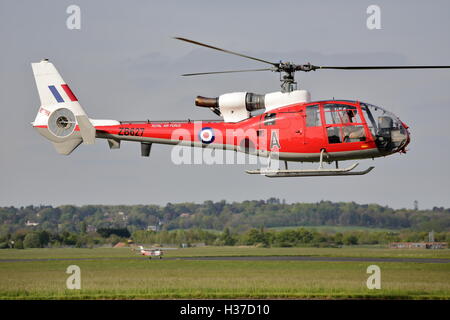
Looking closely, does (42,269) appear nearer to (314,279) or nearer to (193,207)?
(314,279)

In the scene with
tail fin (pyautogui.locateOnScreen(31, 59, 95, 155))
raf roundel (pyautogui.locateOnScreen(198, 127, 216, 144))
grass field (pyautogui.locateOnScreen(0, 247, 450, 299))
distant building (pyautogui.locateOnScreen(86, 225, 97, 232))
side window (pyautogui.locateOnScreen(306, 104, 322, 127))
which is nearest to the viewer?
side window (pyautogui.locateOnScreen(306, 104, 322, 127))

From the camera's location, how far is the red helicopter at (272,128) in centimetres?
2372

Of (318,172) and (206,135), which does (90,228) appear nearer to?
(206,135)

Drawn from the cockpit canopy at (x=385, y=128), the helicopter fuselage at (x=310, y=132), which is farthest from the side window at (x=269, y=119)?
the cockpit canopy at (x=385, y=128)

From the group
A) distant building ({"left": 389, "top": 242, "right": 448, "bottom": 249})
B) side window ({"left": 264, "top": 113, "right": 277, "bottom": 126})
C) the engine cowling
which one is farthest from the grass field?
distant building ({"left": 389, "top": 242, "right": 448, "bottom": 249})

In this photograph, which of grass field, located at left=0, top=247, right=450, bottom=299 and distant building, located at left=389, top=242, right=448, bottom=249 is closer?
grass field, located at left=0, top=247, right=450, bottom=299

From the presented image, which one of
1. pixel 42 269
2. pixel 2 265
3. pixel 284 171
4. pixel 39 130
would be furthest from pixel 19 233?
pixel 284 171

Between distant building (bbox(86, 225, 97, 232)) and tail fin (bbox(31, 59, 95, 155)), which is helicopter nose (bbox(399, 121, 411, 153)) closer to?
tail fin (bbox(31, 59, 95, 155))

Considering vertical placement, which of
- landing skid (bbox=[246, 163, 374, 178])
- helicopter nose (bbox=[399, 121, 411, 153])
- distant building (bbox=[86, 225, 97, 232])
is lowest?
distant building (bbox=[86, 225, 97, 232])

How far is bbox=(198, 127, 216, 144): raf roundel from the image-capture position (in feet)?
84.5

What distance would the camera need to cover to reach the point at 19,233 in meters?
68.7

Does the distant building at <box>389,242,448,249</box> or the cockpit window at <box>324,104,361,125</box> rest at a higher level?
the cockpit window at <box>324,104,361,125</box>

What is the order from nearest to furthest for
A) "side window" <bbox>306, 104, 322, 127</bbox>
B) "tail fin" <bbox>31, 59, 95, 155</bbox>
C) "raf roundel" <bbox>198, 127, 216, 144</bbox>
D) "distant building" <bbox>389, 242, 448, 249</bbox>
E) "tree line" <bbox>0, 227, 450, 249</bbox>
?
"side window" <bbox>306, 104, 322, 127</bbox>, "raf roundel" <bbox>198, 127, 216, 144</bbox>, "tail fin" <bbox>31, 59, 95, 155</bbox>, "distant building" <bbox>389, 242, 448, 249</bbox>, "tree line" <bbox>0, 227, 450, 249</bbox>

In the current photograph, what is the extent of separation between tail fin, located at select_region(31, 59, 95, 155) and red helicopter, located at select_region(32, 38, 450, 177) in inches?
1.5
